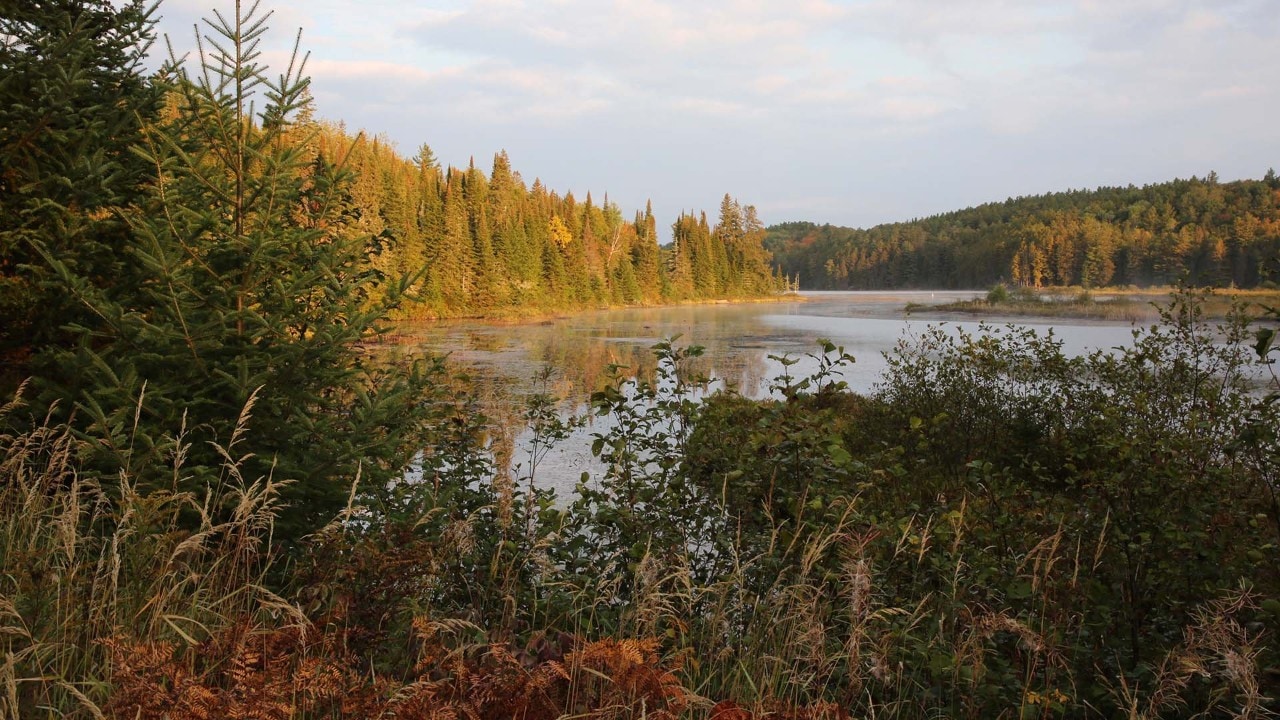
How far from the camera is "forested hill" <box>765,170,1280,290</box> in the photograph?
82.1m

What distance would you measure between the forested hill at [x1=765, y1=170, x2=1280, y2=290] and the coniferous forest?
169 ft

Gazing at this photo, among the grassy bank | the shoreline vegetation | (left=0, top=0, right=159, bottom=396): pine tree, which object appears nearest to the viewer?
the grassy bank

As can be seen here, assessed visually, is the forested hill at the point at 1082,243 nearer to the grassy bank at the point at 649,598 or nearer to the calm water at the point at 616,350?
the calm water at the point at 616,350

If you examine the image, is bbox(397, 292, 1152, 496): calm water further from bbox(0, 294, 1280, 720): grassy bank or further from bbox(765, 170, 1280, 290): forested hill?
bbox(765, 170, 1280, 290): forested hill

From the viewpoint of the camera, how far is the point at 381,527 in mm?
4629

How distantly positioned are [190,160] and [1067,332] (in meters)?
39.5

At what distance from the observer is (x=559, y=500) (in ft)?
29.7

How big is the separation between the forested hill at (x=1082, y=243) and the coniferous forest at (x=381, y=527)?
51585 millimetres

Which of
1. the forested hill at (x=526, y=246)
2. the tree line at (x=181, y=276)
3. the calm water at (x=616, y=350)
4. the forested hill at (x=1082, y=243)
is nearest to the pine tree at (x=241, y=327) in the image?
the tree line at (x=181, y=276)

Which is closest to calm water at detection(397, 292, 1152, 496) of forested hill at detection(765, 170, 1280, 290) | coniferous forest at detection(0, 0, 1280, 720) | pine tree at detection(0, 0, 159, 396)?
coniferous forest at detection(0, 0, 1280, 720)

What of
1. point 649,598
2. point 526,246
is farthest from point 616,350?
point 526,246

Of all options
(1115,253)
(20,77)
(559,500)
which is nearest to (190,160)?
(20,77)

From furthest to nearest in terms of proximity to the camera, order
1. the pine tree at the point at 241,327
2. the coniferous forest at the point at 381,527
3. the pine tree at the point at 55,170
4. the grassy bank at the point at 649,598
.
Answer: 1. the pine tree at the point at 55,170
2. the pine tree at the point at 241,327
3. the coniferous forest at the point at 381,527
4. the grassy bank at the point at 649,598

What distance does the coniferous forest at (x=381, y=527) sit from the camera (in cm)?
260
